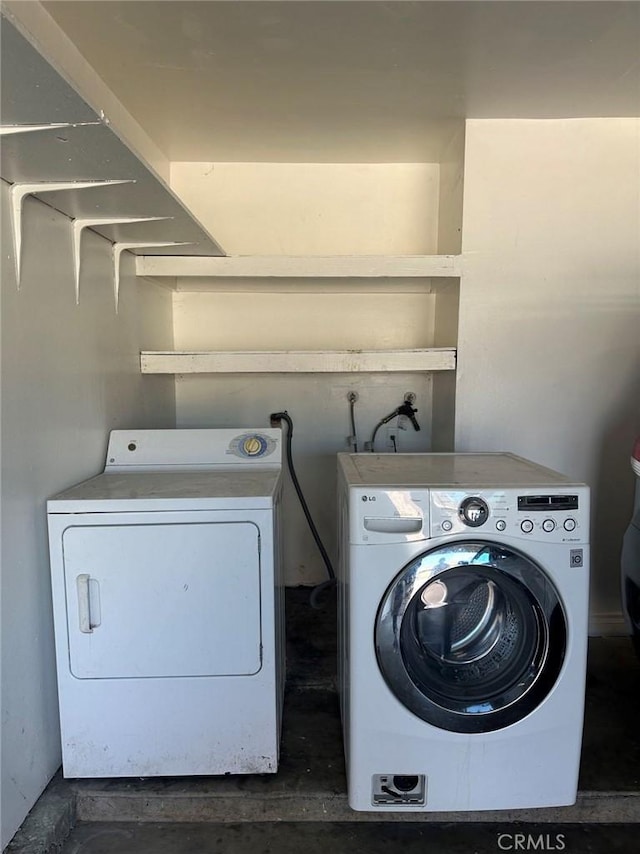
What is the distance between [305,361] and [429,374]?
81 centimetres

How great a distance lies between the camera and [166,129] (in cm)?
229

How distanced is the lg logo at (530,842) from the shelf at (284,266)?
2.01 metres

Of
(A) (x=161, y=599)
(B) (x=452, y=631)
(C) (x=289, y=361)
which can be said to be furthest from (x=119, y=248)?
(B) (x=452, y=631)

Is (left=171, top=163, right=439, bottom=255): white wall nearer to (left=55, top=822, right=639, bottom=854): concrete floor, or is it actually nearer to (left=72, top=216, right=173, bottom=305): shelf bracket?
(left=72, top=216, right=173, bottom=305): shelf bracket

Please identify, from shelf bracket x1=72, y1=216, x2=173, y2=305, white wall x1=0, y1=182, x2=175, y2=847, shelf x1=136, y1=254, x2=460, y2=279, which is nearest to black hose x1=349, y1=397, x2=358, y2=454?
shelf x1=136, y1=254, x2=460, y2=279

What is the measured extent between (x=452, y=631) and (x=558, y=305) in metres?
1.55

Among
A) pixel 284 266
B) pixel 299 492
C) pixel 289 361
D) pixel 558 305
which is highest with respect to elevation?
pixel 284 266

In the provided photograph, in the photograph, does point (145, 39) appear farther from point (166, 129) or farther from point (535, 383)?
point (535, 383)

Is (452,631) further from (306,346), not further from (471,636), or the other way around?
(306,346)

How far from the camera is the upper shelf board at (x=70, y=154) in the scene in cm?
93

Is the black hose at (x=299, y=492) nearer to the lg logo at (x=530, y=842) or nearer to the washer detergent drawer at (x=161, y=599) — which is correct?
the washer detergent drawer at (x=161, y=599)

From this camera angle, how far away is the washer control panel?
1427 mm

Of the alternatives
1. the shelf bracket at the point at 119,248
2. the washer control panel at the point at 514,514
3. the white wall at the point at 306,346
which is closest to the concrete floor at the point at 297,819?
the washer control panel at the point at 514,514

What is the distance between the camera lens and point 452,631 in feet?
5.17
